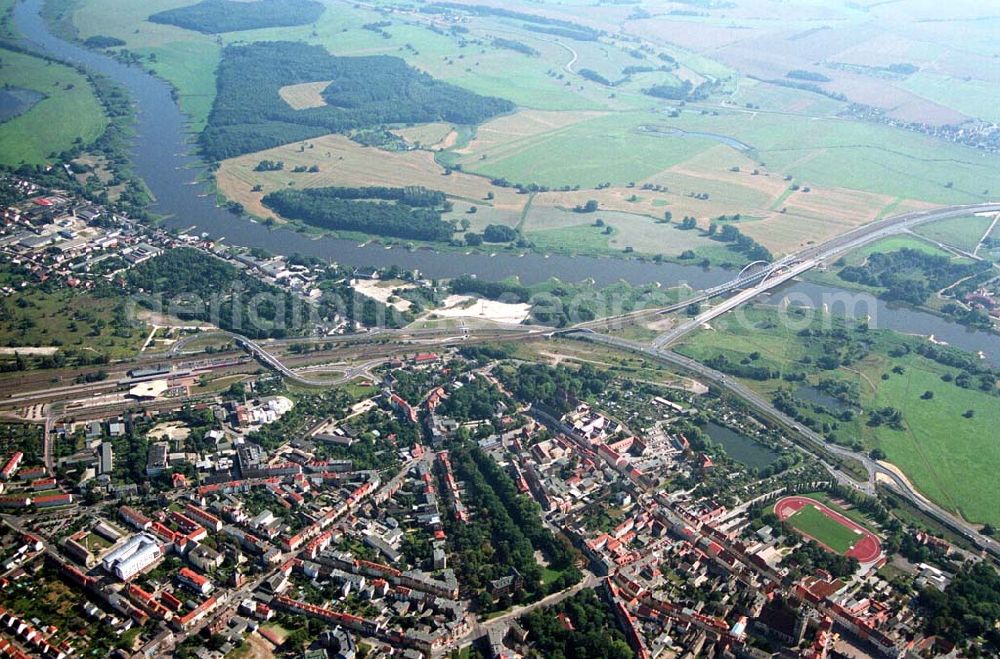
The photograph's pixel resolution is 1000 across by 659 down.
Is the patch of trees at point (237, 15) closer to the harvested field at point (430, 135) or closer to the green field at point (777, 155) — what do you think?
the harvested field at point (430, 135)

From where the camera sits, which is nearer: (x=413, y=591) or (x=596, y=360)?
(x=413, y=591)

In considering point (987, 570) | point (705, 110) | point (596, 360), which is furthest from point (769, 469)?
point (705, 110)

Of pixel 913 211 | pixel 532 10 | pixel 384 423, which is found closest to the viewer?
pixel 384 423

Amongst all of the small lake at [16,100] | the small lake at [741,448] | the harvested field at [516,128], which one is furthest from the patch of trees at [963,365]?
the small lake at [16,100]

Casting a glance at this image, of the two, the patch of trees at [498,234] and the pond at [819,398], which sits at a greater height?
the pond at [819,398]

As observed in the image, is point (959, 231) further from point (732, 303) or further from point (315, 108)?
point (315, 108)

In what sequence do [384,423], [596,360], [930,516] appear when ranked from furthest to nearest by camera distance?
[596,360], [384,423], [930,516]

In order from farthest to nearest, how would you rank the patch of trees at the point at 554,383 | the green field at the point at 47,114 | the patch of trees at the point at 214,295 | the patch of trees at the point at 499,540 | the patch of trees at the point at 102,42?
the patch of trees at the point at 102,42, the green field at the point at 47,114, the patch of trees at the point at 214,295, the patch of trees at the point at 554,383, the patch of trees at the point at 499,540

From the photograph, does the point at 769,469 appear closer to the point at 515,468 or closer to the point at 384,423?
the point at 515,468
